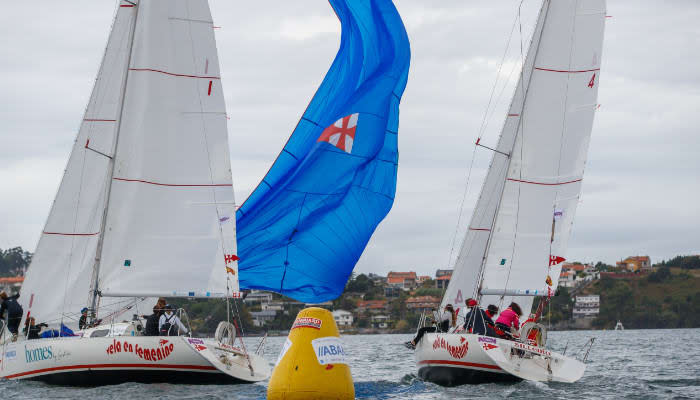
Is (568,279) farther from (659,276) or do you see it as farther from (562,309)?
(659,276)

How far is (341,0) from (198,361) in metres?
8.08

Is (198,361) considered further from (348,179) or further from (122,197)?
(348,179)

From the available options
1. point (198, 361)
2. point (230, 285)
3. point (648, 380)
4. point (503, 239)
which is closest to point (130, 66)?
point (230, 285)

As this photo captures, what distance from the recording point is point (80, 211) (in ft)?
58.5

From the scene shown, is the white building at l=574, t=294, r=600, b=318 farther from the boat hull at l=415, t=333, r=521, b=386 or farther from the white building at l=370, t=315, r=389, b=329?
the boat hull at l=415, t=333, r=521, b=386

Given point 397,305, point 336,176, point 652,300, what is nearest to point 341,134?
point 336,176

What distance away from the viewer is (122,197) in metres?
17.3

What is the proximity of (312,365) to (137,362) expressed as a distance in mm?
4650

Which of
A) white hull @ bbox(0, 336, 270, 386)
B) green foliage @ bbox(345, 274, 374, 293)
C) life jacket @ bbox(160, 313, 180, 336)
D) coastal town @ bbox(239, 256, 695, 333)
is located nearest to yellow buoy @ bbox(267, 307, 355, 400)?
white hull @ bbox(0, 336, 270, 386)

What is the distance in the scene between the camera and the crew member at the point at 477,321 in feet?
54.3

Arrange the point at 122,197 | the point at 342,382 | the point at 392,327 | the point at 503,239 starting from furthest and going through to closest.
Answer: the point at 392,327 → the point at 503,239 → the point at 122,197 → the point at 342,382

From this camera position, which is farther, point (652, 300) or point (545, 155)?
point (652, 300)

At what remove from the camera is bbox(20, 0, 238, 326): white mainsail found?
17297 millimetres

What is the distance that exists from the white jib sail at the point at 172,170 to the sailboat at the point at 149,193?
0.05 ft
